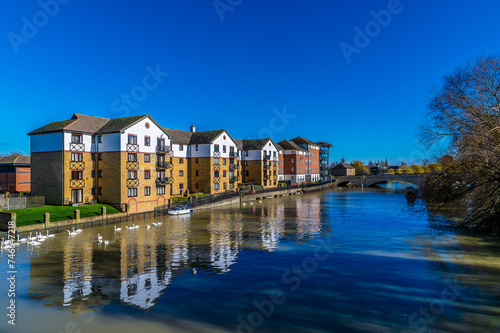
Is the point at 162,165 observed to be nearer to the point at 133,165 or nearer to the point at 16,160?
the point at 133,165

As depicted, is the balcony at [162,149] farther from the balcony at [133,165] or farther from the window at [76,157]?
the window at [76,157]

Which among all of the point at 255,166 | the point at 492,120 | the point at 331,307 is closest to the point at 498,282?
the point at 331,307

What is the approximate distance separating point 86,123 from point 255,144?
41298 millimetres

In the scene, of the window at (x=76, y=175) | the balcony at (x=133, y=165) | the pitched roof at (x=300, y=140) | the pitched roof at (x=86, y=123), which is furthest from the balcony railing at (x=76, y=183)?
the pitched roof at (x=300, y=140)

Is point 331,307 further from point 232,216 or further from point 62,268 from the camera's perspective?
point 232,216

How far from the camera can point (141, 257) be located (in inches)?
845

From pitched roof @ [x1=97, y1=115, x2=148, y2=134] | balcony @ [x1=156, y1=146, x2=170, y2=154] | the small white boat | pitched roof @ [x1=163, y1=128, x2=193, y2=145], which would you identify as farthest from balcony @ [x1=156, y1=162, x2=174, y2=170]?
pitched roof @ [x1=163, y1=128, x2=193, y2=145]

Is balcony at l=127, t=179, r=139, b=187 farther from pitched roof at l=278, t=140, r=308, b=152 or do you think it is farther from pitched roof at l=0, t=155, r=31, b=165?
pitched roof at l=278, t=140, r=308, b=152

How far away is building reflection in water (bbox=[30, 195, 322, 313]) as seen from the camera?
15023mm

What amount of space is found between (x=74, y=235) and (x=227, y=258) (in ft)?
55.2

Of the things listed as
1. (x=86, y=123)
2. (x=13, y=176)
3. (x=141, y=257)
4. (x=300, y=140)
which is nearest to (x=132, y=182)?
(x=86, y=123)

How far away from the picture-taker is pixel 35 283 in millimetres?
16453

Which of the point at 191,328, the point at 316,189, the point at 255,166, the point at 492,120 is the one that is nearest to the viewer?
the point at 191,328

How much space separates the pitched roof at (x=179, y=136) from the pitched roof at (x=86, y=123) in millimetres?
13052
